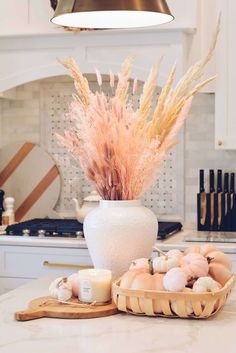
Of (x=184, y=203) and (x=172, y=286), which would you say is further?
(x=184, y=203)

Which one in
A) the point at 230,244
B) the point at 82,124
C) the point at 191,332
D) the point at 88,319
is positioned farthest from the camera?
the point at 230,244

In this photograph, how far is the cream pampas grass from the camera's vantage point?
2.22 metres

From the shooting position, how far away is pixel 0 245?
395 cm

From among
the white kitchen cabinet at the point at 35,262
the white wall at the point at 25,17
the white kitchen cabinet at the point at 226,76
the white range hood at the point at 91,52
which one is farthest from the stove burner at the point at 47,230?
the white wall at the point at 25,17

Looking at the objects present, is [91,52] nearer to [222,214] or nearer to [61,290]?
[222,214]

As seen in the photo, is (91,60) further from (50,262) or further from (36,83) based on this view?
(50,262)

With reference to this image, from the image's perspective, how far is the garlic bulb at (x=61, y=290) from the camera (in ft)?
7.10

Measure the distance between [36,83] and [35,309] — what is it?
2758 mm

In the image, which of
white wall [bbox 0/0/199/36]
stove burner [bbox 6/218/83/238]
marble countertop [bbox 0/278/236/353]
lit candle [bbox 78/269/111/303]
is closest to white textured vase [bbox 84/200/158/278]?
lit candle [bbox 78/269/111/303]

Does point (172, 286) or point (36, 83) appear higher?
point (36, 83)

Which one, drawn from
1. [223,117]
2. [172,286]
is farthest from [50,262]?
[172,286]

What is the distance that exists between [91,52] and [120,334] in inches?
99.0

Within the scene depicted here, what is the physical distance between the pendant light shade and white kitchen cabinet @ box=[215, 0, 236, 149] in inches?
58.3

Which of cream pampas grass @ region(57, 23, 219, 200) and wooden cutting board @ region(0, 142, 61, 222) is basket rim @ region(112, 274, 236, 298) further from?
wooden cutting board @ region(0, 142, 61, 222)
